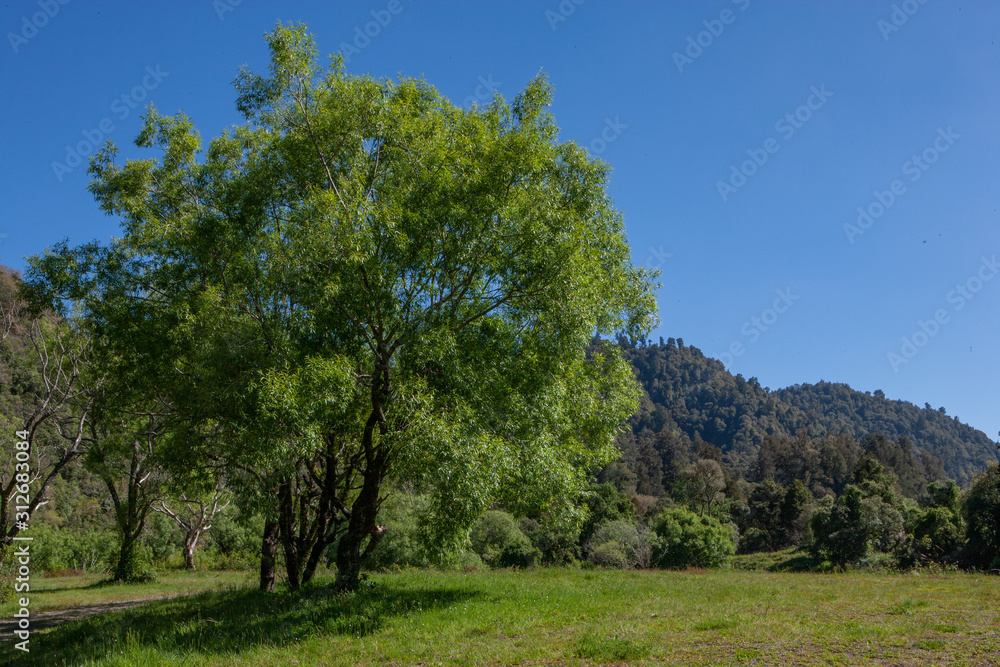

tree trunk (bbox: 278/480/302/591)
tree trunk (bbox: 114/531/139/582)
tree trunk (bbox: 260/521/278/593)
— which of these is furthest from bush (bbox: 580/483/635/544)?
tree trunk (bbox: 278/480/302/591)

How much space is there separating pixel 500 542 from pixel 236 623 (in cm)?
3052

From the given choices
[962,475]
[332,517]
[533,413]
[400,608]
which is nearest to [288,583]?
[332,517]

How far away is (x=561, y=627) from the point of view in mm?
9797

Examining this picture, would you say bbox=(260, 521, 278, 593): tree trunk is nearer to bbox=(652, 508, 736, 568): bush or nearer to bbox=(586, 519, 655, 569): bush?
bbox=(586, 519, 655, 569): bush

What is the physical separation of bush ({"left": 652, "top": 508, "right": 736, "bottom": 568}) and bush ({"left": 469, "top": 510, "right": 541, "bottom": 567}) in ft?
32.9

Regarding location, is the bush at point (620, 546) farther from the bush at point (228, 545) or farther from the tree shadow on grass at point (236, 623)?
the tree shadow on grass at point (236, 623)

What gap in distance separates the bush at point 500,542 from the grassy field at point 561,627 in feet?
77.4

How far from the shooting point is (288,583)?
16.4m

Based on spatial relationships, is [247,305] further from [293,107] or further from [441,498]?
[441,498]

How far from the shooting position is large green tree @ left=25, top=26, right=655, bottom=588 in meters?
10.7

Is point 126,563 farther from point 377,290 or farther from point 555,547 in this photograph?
point 555,547

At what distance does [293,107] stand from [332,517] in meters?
9.80

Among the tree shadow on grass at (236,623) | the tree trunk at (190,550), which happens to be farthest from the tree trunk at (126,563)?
the tree shadow on grass at (236,623)

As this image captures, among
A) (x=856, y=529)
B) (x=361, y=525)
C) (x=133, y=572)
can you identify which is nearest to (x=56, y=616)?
(x=361, y=525)
